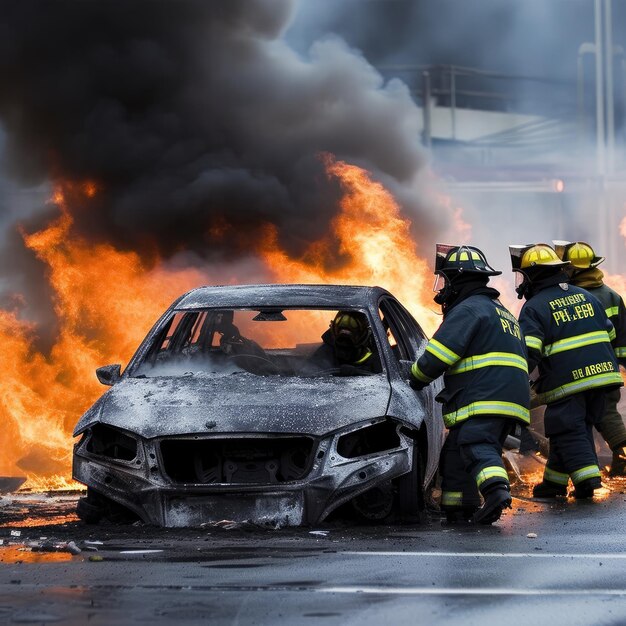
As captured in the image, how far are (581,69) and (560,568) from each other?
30853mm

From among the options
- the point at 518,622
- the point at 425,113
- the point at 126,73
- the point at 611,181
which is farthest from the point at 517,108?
the point at 518,622

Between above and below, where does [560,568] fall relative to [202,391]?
below

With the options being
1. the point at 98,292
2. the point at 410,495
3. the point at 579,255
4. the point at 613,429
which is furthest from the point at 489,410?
the point at 98,292

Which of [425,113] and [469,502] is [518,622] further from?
[425,113]

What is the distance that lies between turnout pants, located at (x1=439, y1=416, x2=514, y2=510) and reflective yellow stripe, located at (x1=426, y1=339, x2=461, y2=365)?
0.35 meters

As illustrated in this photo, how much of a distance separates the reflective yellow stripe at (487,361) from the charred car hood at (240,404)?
50 centimetres

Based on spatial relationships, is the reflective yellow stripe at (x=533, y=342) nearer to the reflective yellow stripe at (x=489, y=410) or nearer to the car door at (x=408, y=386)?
the car door at (x=408, y=386)

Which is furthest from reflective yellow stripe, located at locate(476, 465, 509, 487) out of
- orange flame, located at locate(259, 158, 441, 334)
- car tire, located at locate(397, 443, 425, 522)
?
orange flame, located at locate(259, 158, 441, 334)

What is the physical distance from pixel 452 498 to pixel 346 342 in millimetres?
1175

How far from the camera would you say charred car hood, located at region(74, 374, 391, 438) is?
21.7 feet

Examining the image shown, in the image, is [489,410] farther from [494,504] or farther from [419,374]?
[494,504]

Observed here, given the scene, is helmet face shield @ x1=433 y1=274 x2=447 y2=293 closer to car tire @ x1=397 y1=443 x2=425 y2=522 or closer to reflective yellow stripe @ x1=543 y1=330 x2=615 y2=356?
reflective yellow stripe @ x1=543 y1=330 x2=615 y2=356

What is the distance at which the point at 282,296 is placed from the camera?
26.5 feet

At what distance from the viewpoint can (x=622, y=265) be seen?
29.9m
